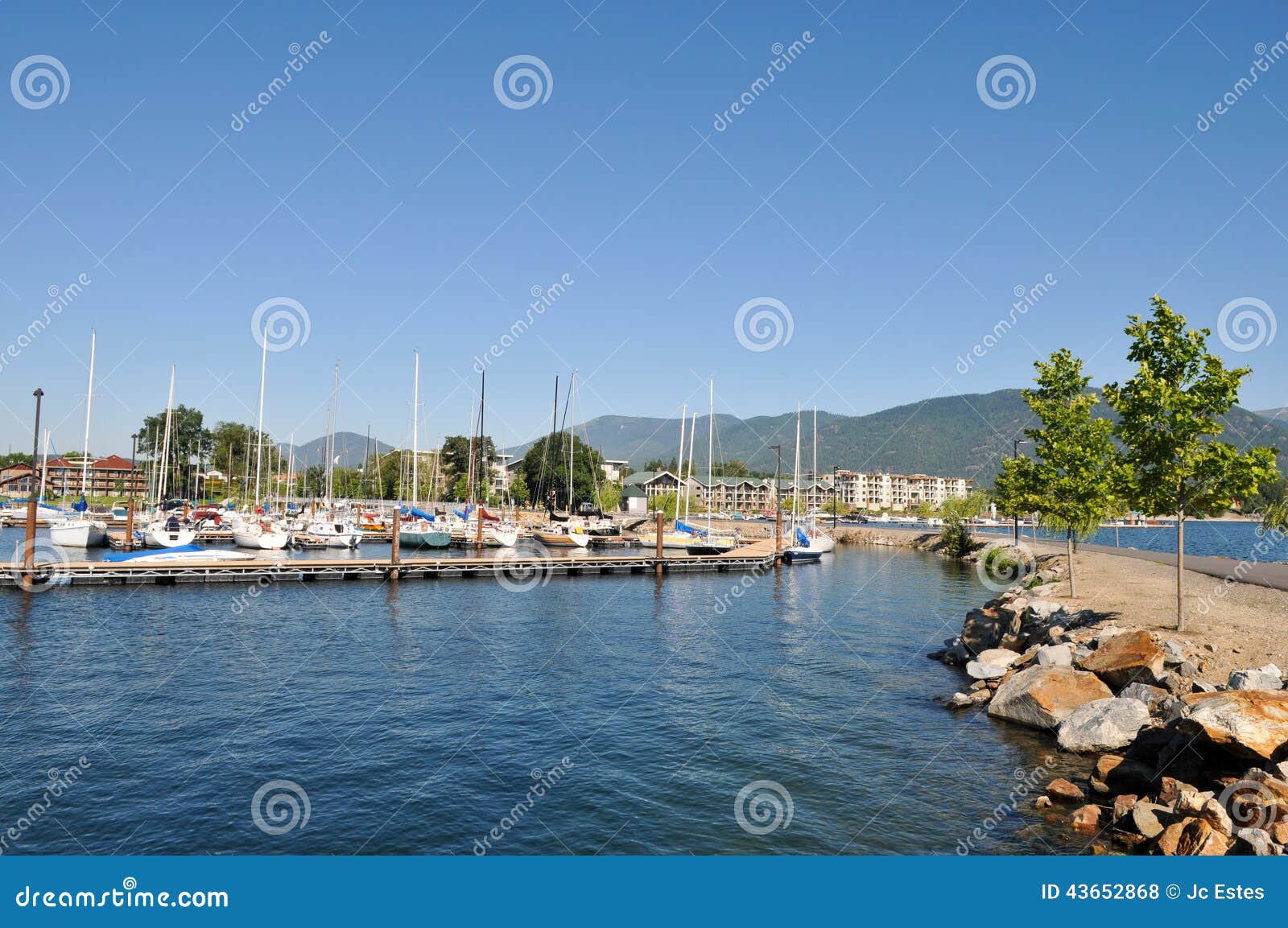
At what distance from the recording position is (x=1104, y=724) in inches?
765

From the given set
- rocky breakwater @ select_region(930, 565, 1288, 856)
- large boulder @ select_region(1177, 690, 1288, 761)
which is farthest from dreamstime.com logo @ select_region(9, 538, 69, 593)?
large boulder @ select_region(1177, 690, 1288, 761)

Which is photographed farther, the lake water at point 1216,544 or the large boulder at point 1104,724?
the lake water at point 1216,544

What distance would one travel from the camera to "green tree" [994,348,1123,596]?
34.2m

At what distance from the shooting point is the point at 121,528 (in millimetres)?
89500

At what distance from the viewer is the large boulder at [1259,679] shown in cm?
1769

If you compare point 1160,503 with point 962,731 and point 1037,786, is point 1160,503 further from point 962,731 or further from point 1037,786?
point 1037,786

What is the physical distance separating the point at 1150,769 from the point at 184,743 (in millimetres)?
22618

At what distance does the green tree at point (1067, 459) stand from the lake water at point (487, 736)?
8.05 m

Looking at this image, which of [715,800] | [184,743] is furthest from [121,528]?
[715,800]

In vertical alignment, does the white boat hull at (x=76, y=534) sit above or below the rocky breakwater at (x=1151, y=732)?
below
